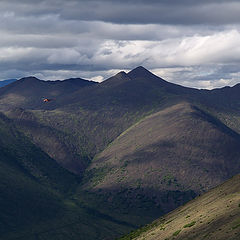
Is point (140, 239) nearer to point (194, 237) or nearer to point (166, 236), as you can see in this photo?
point (166, 236)

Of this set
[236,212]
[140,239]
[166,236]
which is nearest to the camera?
[236,212]

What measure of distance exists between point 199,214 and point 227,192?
649 inches

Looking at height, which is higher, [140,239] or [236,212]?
[236,212]

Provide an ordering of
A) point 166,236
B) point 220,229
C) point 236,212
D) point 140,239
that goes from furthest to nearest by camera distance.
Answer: point 140,239 → point 166,236 → point 236,212 → point 220,229

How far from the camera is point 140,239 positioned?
108 m

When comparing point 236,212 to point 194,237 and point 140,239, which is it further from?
point 140,239

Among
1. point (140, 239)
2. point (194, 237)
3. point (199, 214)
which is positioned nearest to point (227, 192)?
point (199, 214)

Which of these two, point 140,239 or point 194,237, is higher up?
point 194,237

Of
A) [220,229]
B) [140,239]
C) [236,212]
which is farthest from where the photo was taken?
[140,239]

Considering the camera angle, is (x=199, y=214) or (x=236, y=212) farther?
(x=199, y=214)

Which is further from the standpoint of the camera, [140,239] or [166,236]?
[140,239]

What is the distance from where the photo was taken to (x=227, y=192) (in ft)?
362

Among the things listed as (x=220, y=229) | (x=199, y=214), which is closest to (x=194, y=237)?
(x=220, y=229)

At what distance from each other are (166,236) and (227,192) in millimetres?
26012
